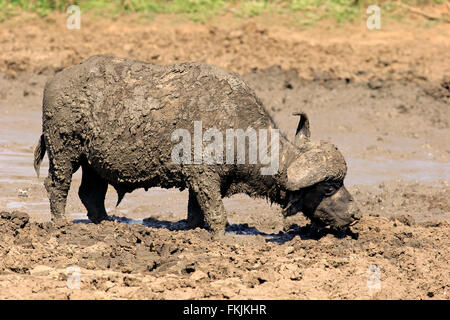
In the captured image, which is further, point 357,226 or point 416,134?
point 416,134

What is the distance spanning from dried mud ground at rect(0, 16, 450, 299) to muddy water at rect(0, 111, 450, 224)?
39mm

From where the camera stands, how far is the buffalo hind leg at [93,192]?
999 cm

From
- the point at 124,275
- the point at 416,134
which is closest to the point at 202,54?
the point at 416,134

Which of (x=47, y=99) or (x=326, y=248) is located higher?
(x=47, y=99)

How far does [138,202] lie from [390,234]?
402cm

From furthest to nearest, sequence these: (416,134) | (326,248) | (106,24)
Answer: (106,24), (416,134), (326,248)

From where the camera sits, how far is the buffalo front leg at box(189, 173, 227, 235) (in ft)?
28.6

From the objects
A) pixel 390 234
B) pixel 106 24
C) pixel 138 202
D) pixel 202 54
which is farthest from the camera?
pixel 106 24

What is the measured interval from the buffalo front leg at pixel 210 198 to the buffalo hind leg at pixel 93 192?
65.4 inches

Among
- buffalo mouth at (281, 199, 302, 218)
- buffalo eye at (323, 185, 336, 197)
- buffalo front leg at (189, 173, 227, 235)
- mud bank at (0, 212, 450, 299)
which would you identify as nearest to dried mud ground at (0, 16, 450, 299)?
mud bank at (0, 212, 450, 299)

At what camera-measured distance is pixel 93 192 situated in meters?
10.0

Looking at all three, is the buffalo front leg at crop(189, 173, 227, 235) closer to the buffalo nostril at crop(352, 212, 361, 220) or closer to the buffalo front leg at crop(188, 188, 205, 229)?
the buffalo front leg at crop(188, 188, 205, 229)

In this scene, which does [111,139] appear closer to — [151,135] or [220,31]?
[151,135]

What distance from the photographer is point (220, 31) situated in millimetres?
20391
